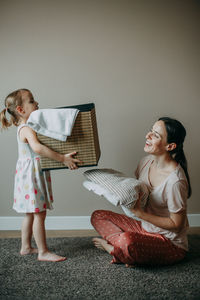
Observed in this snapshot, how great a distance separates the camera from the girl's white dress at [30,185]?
1881mm

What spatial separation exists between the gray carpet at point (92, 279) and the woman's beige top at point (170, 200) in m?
0.18

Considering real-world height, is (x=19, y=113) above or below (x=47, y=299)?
above

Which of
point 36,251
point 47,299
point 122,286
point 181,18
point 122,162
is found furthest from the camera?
point 122,162

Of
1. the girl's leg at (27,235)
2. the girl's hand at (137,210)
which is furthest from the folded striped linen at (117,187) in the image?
the girl's leg at (27,235)

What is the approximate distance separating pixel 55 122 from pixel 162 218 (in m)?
0.74

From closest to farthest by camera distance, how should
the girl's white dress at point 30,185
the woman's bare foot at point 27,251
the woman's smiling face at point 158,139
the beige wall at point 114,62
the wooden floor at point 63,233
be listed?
the woman's smiling face at point 158,139 < the girl's white dress at point 30,185 < the woman's bare foot at point 27,251 < the beige wall at point 114,62 < the wooden floor at point 63,233

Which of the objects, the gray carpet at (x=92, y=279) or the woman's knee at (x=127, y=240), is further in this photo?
the woman's knee at (x=127, y=240)

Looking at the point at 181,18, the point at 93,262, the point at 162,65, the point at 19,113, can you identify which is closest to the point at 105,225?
the point at 93,262

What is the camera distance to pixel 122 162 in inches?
95.0

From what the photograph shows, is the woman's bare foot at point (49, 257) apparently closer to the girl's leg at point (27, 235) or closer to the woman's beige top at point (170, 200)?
the girl's leg at point (27, 235)

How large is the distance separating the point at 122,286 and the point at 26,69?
1.62 meters

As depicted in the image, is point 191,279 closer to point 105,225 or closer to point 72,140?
point 105,225

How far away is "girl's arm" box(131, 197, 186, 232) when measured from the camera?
169 cm

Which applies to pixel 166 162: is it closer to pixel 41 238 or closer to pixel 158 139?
pixel 158 139
